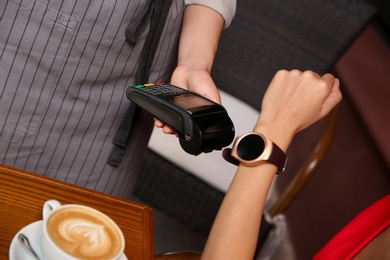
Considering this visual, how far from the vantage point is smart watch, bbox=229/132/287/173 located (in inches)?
36.5

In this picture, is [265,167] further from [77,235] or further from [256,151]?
[77,235]

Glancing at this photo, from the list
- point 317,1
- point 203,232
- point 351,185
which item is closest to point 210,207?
point 203,232

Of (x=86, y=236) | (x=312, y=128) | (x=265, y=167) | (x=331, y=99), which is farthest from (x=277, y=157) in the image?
(x=312, y=128)

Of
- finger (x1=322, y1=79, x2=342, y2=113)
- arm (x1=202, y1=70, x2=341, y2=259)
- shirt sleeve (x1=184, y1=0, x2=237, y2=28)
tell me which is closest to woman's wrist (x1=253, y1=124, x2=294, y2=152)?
arm (x1=202, y1=70, x2=341, y2=259)

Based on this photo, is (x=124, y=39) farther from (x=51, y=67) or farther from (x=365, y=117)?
(x=365, y=117)

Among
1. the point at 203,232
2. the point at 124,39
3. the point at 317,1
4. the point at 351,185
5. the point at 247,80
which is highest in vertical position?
the point at 317,1

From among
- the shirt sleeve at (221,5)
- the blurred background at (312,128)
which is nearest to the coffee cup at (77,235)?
the shirt sleeve at (221,5)

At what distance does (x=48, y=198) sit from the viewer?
88 centimetres

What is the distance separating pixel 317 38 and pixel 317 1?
113mm

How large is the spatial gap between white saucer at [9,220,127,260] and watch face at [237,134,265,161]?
1.15 feet

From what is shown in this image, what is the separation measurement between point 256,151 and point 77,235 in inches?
12.9

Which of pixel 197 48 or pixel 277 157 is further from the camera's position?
pixel 197 48

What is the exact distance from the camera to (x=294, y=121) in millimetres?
975

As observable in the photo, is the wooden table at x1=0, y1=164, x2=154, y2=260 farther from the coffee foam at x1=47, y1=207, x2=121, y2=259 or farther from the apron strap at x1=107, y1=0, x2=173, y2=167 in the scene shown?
the apron strap at x1=107, y1=0, x2=173, y2=167
